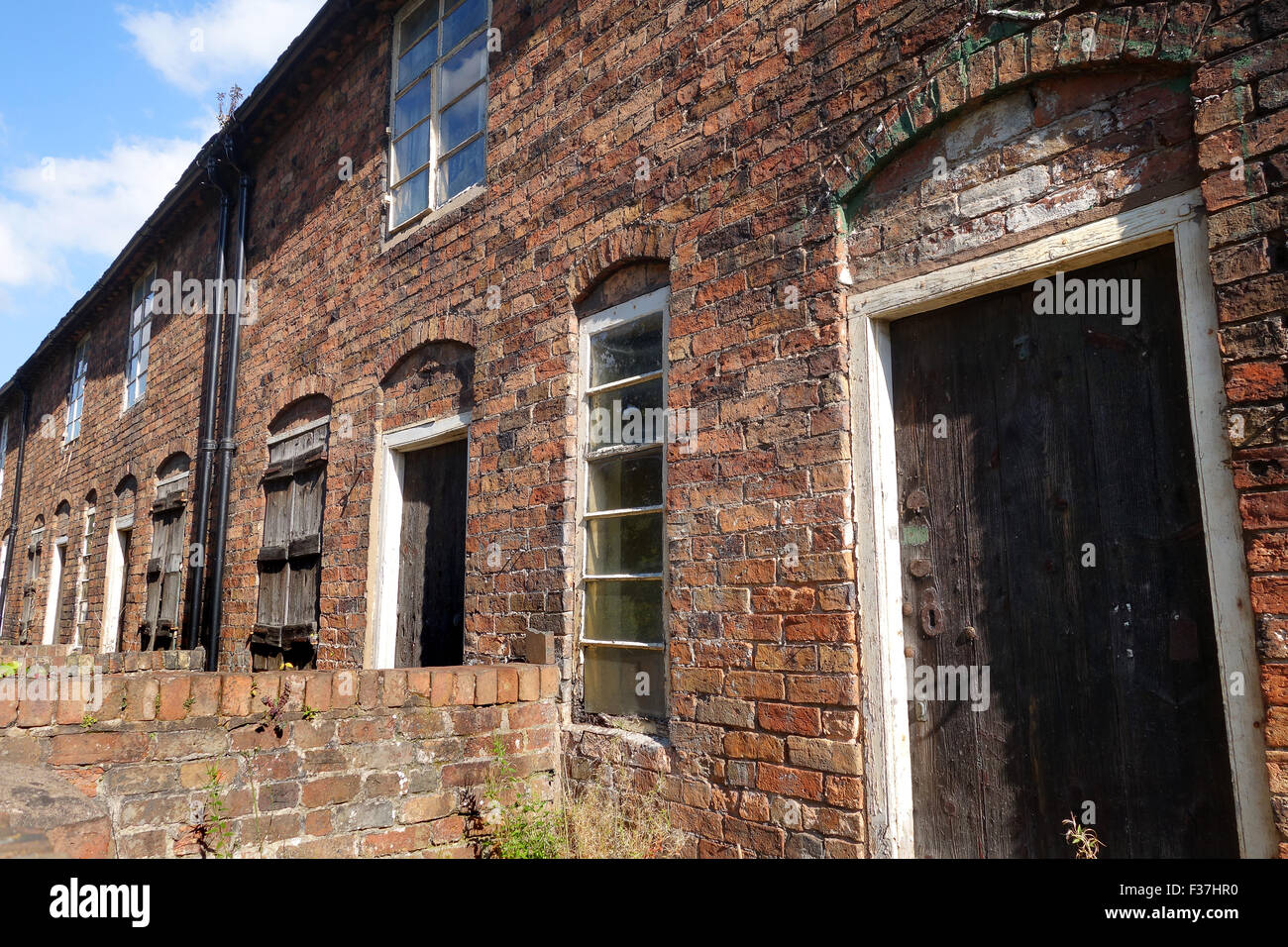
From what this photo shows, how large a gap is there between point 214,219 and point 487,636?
6736mm

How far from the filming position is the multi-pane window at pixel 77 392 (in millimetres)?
13234

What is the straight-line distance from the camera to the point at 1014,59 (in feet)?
9.95

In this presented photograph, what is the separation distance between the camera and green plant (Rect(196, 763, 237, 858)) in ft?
10.8

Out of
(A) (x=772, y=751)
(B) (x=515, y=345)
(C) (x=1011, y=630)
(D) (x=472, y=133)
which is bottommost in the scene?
(A) (x=772, y=751)

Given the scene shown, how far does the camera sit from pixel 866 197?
11.5 ft

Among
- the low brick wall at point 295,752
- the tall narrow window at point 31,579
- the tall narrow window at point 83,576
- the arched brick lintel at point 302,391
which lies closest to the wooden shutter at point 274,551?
the arched brick lintel at point 302,391

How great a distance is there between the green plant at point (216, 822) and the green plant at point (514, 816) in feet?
3.71

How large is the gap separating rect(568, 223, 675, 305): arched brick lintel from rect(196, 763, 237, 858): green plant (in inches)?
109

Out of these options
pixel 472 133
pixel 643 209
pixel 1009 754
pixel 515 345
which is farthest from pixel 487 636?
pixel 472 133

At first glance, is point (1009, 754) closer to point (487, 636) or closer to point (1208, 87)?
point (1208, 87)

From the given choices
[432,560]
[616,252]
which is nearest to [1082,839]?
[616,252]

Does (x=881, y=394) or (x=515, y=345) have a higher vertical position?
(x=515, y=345)

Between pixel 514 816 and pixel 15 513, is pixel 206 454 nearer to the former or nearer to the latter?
pixel 514 816

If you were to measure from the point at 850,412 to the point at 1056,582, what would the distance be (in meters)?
0.95
